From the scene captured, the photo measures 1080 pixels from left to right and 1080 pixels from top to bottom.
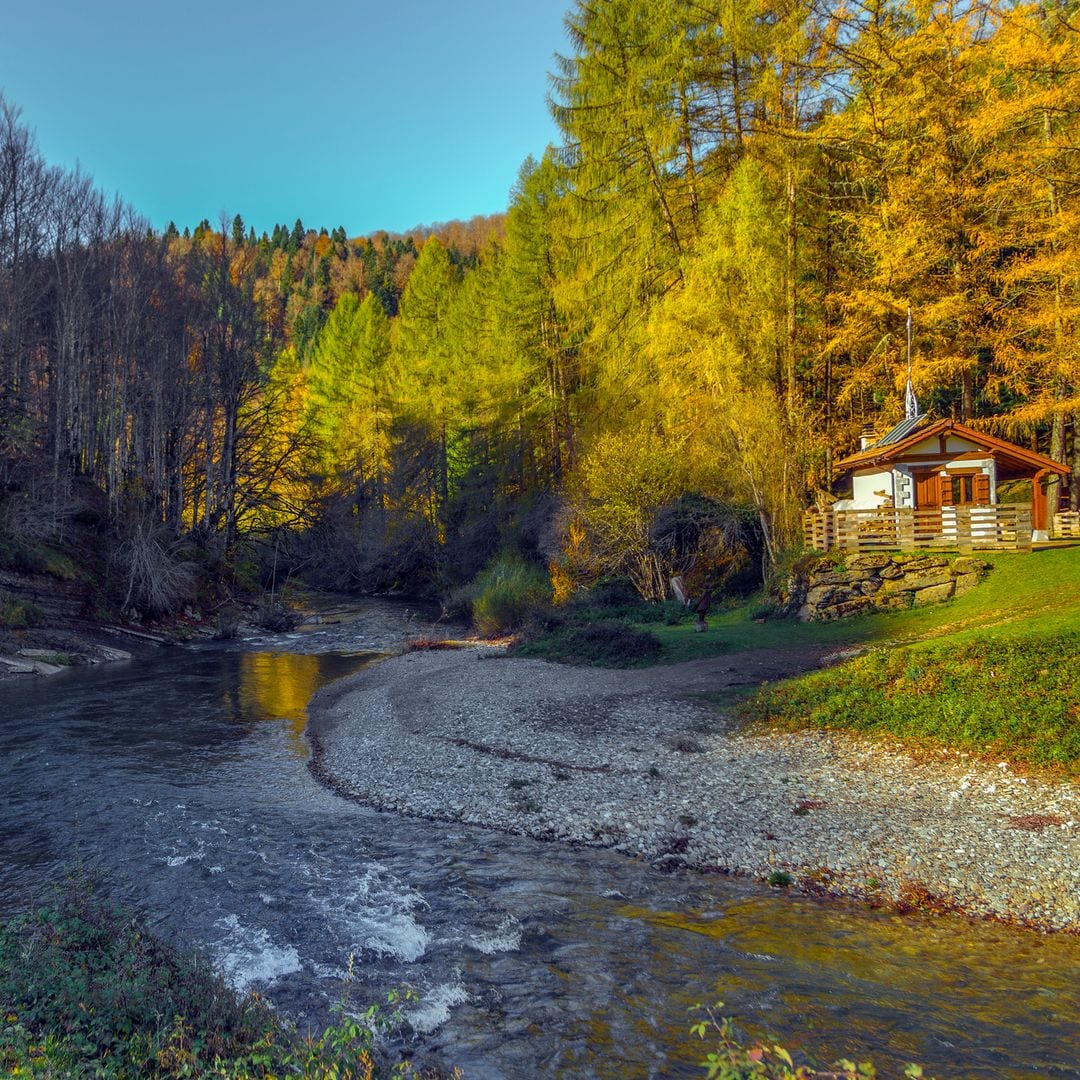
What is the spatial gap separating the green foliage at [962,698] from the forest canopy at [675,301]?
35.4 ft

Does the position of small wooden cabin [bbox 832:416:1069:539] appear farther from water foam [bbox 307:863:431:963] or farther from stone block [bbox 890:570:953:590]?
water foam [bbox 307:863:431:963]

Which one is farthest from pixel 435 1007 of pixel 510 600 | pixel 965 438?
pixel 965 438

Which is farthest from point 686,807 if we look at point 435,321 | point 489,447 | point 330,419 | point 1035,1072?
point 330,419

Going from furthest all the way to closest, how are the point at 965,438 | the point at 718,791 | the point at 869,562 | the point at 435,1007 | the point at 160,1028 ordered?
the point at 965,438
the point at 869,562
the point at 718,791
the point at 435,1007
the point at 160,1028

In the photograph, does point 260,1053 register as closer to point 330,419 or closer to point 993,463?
point 993,463

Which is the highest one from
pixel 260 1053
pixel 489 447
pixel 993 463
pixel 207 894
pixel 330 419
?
pixel 330 419

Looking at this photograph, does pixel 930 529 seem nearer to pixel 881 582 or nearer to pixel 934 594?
pixel 881 582

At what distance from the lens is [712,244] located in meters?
24.2

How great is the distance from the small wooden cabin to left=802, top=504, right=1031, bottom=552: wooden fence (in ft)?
3.21

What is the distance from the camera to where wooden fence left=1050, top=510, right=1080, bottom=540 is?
2273 cm

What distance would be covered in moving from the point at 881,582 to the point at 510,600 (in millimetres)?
12571

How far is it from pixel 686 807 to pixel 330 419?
143ft

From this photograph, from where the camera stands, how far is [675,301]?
24.8m

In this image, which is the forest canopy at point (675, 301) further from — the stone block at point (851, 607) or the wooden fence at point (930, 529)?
the stone block at point (851, 607)
